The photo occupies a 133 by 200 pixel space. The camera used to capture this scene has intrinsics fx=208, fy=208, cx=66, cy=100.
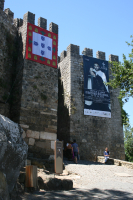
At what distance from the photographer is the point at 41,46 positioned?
8852mm

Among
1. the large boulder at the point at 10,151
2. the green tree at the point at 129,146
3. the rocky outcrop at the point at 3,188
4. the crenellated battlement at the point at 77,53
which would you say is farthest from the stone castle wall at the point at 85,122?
the rocky outcrop at the point at 3,188

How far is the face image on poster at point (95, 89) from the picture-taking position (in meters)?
13.5

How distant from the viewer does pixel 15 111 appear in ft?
25.8

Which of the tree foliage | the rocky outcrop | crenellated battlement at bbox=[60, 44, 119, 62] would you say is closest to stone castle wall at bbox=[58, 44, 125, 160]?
crenellated battlement at bbox=[60, 44, 119, 62]

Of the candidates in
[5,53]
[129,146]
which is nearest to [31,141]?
[5,53]

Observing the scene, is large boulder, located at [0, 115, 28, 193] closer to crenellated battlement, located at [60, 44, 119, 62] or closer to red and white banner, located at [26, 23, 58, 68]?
red and white banner, located at [26, 23, 58, 68]

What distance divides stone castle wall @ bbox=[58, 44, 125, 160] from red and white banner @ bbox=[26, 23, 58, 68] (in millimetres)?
4435

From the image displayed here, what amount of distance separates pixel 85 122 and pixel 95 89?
2335mm

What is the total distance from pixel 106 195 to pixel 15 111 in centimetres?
469

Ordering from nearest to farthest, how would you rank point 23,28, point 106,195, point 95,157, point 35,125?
point 106,195 < point 35,125 < point 23,28 < point 95,157

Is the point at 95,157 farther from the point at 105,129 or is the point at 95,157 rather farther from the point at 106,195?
the point at 106,195

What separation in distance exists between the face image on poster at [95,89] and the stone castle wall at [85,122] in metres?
0.27

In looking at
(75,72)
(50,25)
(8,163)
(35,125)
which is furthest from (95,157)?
(8,163)

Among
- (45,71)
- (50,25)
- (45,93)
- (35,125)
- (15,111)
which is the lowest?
(35,125)
